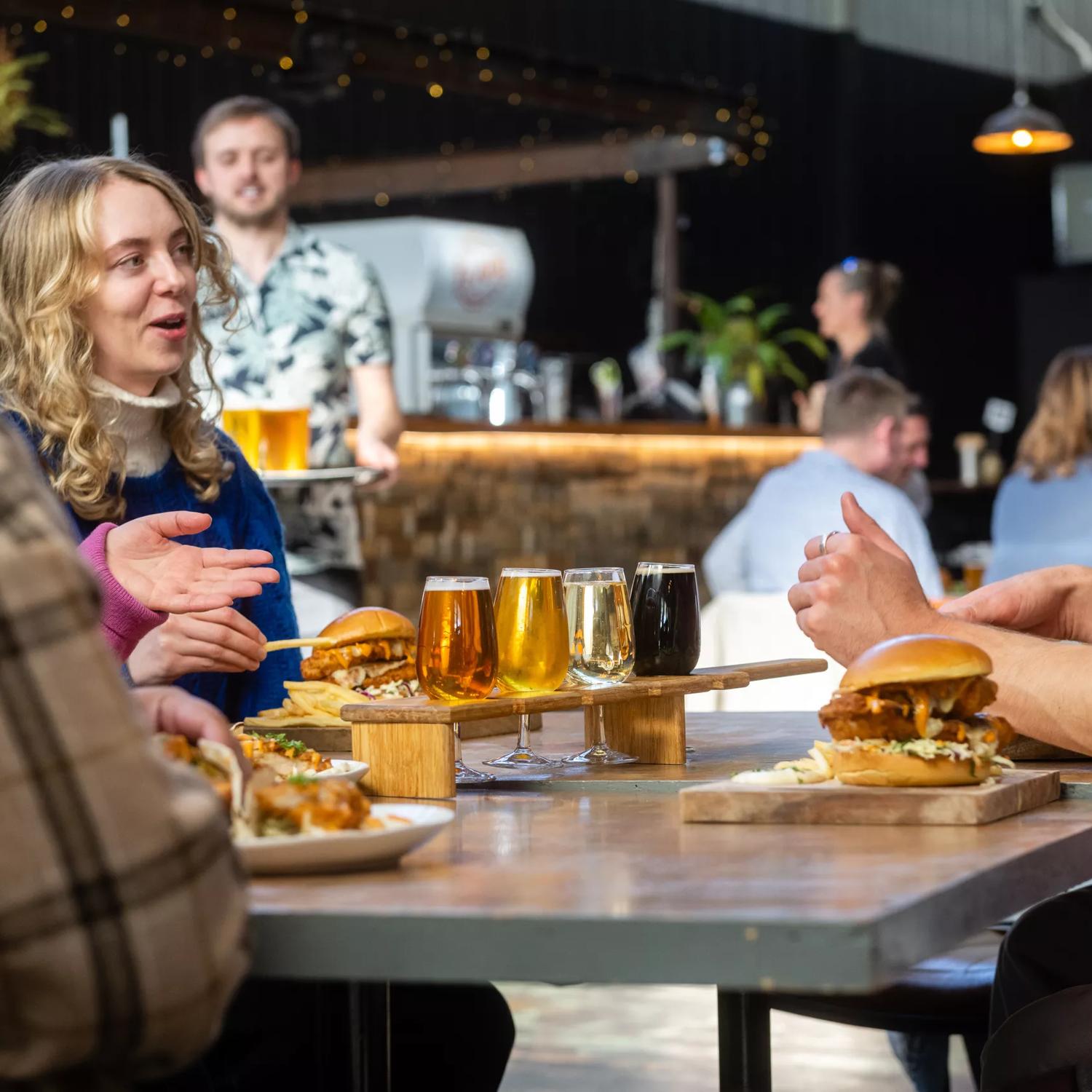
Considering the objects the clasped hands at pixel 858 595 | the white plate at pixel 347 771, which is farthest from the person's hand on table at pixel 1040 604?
the white plate at pixel 347 771

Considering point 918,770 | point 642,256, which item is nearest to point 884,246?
point 642,256

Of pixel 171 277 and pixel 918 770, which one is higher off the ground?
pixel 171 277

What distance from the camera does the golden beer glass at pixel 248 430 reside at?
310cm

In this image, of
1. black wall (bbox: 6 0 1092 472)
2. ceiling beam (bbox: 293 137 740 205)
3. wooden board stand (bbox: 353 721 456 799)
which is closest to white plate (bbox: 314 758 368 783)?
wooden board stand (bbox: 353 721 456 799)

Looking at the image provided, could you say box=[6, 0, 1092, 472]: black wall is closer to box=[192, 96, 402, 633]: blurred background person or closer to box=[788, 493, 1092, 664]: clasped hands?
box=[192, 96, 402, 633]: blurred background person

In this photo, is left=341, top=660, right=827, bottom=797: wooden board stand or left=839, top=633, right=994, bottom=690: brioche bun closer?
left=839, top=633, right=994, bottom=690: brioche bun

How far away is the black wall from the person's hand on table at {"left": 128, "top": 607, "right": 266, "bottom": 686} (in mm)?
5101

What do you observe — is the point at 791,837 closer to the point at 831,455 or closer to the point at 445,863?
the point at 445,863

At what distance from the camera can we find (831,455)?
469 centimetres

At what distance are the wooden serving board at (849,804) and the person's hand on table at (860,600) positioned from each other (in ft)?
1.14

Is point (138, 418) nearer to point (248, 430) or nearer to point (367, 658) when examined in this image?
point (367, 658)

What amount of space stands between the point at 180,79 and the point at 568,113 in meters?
2.30

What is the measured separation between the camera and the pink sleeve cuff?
1836mm

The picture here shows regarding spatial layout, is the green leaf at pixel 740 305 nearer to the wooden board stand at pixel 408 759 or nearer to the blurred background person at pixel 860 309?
the blurred background person at pixel 860 309
